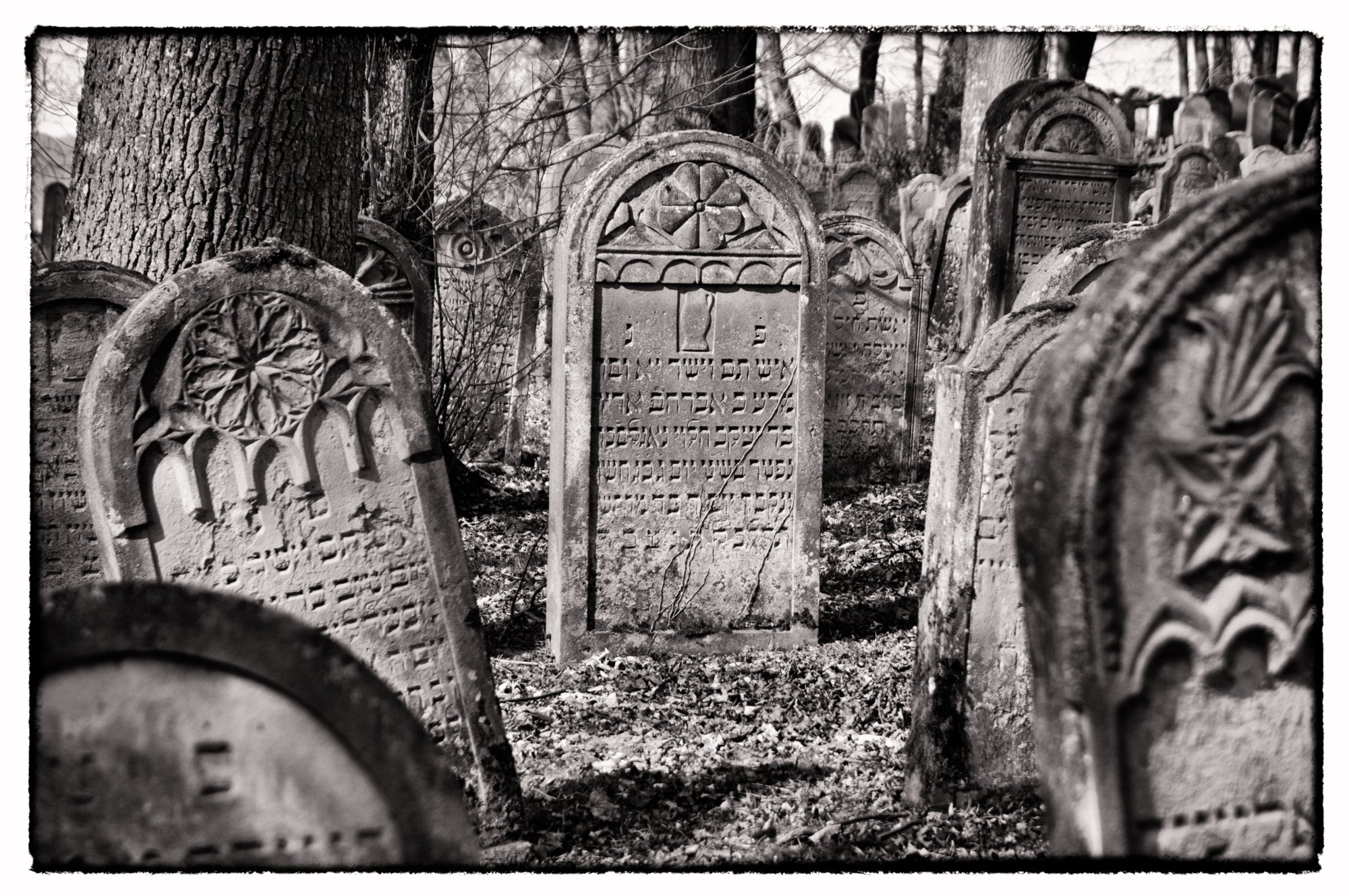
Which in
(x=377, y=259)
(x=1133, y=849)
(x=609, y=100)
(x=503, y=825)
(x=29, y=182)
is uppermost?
(x=609, y=100)

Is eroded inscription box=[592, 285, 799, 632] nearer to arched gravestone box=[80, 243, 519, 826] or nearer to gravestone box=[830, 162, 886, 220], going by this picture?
arched gravestone box=[80, 243, 519, 826]

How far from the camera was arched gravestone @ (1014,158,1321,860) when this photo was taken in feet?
6.55

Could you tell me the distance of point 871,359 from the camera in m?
10.5

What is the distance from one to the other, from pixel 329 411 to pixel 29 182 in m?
0.99

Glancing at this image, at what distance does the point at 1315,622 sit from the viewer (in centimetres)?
213

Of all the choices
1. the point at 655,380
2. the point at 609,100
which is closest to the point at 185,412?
the point at 655,380

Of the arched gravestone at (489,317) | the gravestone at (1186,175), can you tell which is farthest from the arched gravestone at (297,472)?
the gravestone at (1186,175)

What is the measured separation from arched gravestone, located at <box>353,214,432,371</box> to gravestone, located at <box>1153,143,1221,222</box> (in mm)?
9702

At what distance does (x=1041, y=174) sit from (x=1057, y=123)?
0.46 meters

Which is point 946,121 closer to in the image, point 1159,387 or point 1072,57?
point 1072,57

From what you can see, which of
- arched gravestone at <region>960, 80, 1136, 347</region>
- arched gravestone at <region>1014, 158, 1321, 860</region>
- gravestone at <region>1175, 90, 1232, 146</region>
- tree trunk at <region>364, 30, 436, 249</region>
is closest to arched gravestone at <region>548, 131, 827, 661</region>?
tree trunk at <region>364, 30, 436, 249</region>

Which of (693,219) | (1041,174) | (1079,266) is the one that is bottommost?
(1079,266)

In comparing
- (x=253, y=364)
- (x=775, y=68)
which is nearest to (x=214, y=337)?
(x=253, y=364)

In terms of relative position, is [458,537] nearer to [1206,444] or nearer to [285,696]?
[285,696]
